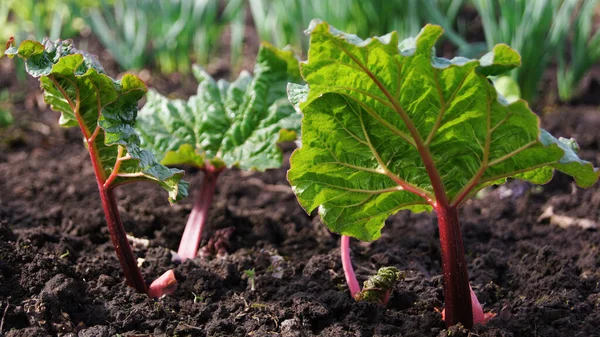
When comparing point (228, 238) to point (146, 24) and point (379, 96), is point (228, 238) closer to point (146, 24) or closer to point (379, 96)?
point (379, 96)

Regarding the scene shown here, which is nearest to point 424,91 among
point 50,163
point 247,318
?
point 247,318

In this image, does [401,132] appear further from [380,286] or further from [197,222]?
[197,222]

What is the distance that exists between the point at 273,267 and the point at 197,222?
0.32 meters

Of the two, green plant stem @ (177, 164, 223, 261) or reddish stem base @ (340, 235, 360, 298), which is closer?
reddish stem base @ (340, 235, 360, 298)

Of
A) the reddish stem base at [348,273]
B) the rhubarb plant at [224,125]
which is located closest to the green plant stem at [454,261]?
the reddish stem base at [348,273]

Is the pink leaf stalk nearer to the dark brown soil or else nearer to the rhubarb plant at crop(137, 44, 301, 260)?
the dark brown soil

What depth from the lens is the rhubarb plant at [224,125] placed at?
2213mm

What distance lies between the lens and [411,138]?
1.55 m

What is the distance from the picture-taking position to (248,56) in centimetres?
507

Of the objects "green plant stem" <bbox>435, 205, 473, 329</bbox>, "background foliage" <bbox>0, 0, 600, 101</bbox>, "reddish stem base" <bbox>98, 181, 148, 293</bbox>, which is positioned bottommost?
"green plant stem" <bbox>435, 205, 473, 329</bbox>

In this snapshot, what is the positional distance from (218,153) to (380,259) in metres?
0.64

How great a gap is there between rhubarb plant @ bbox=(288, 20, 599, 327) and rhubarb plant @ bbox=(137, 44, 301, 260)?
545mm

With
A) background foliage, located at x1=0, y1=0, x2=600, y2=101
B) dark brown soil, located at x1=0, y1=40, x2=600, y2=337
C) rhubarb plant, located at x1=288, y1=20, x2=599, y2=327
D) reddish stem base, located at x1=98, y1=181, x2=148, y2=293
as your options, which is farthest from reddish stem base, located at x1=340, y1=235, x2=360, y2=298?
background foliage, located at x1=0, y1=0, x2=600, y2=101

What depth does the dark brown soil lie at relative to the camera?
66.2 inches
